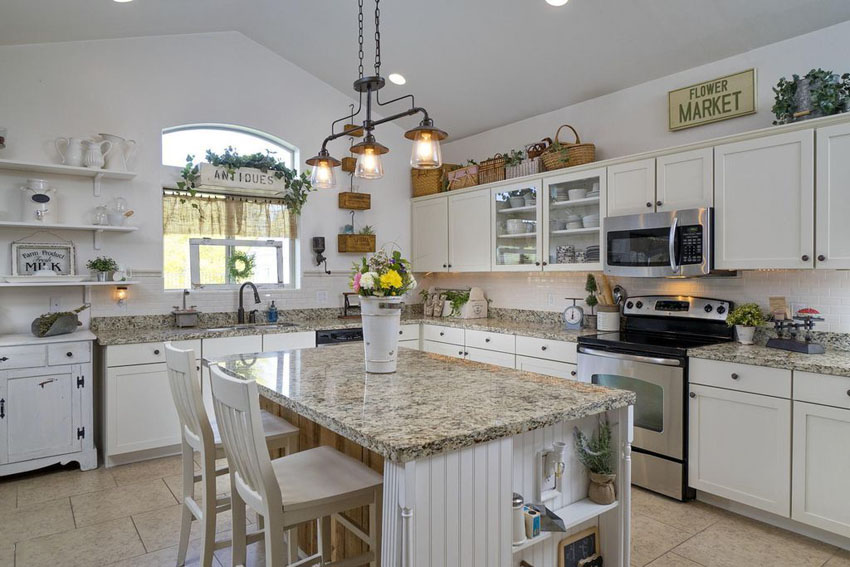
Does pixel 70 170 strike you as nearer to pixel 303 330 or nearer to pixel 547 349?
pixel 303 330

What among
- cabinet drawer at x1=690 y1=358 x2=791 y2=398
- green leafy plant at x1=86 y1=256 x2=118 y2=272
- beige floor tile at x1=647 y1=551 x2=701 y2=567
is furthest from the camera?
green leafy plant at x1=86 y1=256 x2=118 y2=272

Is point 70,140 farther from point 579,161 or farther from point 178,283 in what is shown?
point 579,161

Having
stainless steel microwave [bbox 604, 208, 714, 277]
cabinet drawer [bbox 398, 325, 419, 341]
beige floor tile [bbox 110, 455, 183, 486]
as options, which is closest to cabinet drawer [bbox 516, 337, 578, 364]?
stainless steel microwave [bbox 604, 208, 714, 277]

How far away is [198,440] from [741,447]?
9.00ft

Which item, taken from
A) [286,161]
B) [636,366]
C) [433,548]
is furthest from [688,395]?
[286,161]

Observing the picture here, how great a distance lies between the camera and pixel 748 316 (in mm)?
3234

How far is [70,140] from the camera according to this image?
3869 mm

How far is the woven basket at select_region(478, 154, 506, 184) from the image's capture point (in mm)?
4773

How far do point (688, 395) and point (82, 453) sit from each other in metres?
3.95

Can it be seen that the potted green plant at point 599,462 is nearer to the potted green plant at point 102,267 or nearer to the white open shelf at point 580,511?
the white open shelf at point 580,511

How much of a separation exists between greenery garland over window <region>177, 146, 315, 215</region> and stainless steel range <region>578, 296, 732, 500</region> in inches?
113

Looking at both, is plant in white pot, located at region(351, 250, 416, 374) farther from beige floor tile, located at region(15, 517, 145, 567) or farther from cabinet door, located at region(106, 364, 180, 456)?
cabinet door, located at region(106, 364, 180, 456)

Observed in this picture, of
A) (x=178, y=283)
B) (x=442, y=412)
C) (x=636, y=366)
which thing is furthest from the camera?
(x=178, y=283)

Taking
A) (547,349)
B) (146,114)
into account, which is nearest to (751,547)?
(547,349)
